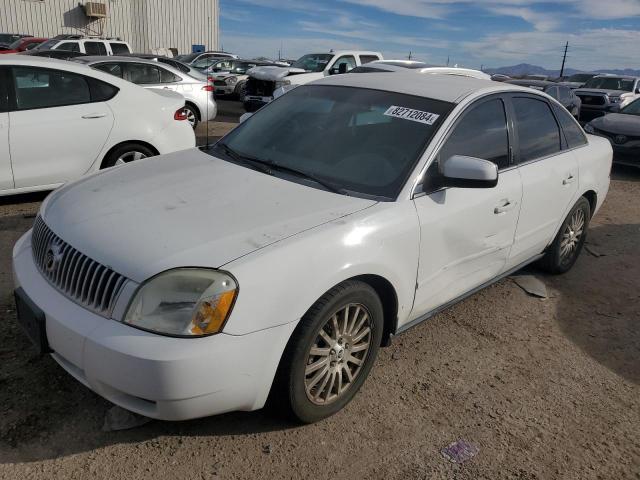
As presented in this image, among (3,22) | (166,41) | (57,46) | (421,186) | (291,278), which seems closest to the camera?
(291,278)

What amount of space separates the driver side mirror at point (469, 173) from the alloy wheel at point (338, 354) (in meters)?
0.85

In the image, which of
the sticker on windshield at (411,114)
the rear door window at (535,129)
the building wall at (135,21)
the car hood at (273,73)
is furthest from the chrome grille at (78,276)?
the building wall at (135,21)

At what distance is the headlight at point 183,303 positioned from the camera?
212 cm

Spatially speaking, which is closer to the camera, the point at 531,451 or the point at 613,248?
the point at 531,451

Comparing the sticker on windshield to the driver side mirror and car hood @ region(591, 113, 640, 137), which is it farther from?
car hood @ region(591, 113, 640, 137)

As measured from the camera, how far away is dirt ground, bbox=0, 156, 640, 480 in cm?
240

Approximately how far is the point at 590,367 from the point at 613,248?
2852 mm

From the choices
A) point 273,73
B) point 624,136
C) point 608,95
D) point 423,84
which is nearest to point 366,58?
point 273,73

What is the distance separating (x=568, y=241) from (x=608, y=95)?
15159mm

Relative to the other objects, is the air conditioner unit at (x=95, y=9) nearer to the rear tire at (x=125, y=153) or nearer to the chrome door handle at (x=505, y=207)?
the rear tire at (x=125, y=153)

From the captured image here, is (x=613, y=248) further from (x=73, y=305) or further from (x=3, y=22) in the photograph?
(x=3, y=22)

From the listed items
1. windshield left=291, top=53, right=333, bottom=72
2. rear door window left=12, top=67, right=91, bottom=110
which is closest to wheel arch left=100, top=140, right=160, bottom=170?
rear door window left=12, top=67, right=91, bottom=110

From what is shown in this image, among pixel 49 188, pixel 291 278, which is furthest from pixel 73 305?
pixel 49 188

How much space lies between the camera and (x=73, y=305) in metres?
2.29
